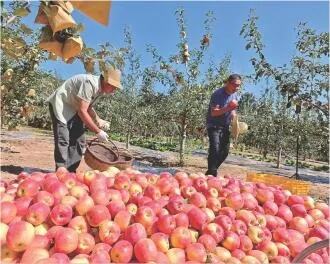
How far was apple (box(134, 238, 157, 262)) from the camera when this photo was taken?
170 centimetres

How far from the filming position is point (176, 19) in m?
11.7

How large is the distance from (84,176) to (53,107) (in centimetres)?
207

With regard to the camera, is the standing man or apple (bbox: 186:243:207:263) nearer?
apple (bbox: 186:243:207:263)

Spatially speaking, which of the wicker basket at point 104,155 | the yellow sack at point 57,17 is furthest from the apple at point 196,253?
the wicker basket at point 104,155

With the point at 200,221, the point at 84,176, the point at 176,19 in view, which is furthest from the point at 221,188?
the point at 176,19

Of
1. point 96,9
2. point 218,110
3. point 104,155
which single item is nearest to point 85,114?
point 104,155

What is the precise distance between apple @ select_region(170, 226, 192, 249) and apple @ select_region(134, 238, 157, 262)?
0.50 feet

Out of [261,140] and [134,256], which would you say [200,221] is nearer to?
[134,256]

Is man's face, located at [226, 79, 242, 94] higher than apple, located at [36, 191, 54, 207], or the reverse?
man's face, located at [226, 79, 242, 94]

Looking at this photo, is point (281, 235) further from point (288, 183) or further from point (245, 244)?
point (288, 183)

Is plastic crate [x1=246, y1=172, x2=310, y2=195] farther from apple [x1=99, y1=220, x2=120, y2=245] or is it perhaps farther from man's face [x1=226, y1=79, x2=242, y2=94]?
apple [x1=99, y1=220, x2=120, y2=245]

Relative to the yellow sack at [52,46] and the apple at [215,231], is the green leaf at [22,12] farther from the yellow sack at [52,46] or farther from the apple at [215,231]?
the apple at [215,231]

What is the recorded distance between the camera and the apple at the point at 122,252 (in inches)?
66.2

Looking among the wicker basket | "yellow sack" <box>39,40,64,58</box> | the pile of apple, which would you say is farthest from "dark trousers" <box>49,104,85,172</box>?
"yellow sack" <box>39,40,64,58</box>
